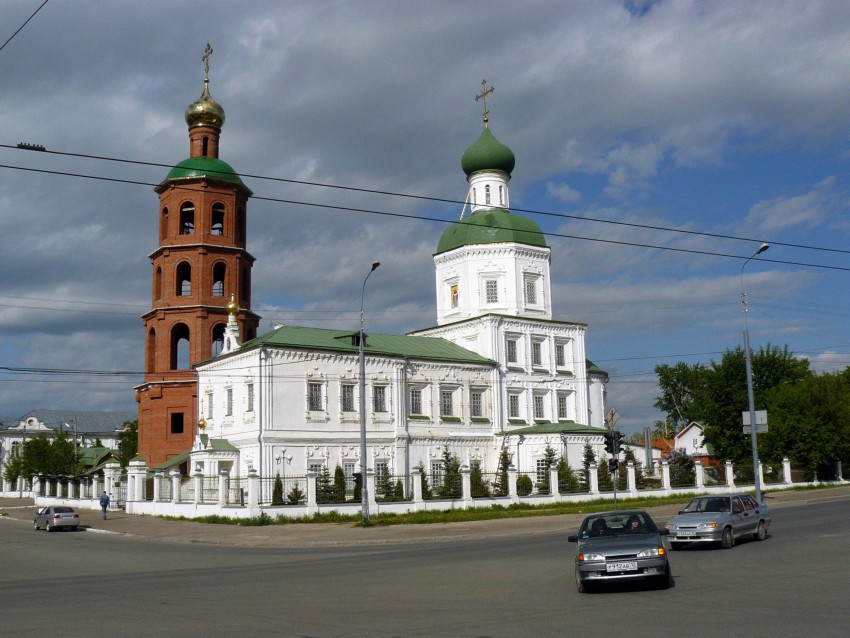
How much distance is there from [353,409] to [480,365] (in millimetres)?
9467

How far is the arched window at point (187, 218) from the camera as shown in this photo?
53994 millimetres

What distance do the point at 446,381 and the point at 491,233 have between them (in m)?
10.8

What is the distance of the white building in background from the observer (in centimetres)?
4428

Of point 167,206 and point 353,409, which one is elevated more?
point 167,206

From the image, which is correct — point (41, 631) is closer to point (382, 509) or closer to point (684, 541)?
point (684, 541)

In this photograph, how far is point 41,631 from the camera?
11.2m

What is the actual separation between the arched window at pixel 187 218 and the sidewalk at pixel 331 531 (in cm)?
1961

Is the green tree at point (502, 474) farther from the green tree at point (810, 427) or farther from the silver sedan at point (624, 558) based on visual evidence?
the silver sedan at point (624, 558)

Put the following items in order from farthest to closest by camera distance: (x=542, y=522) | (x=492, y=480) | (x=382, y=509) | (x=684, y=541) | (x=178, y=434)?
(x=178, y=434), (x=492, y=480), (x=382, y=509), (x=542, y=522), (x=684, y=541)

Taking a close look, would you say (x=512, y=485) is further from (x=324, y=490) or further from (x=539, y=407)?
(x=539, y=407)

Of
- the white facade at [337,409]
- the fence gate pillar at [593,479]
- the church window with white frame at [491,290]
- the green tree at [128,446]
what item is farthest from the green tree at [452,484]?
the green tree at [128,446]

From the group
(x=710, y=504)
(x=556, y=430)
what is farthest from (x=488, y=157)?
(x=710, y=504)

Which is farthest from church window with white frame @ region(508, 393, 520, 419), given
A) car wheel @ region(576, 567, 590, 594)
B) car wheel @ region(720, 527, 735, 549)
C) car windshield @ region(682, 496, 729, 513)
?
car wheel @ region(576, 567, 590, 594)

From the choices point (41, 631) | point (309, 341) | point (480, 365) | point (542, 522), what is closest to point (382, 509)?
point (542, 522)
